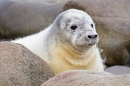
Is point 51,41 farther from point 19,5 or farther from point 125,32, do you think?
point 19,5

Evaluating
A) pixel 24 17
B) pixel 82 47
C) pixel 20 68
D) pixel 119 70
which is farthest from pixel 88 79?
pixel 24 17

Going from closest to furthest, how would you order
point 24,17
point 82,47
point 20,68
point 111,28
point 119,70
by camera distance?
point 20,68 → point 82,47 → point 119,70 → point 111,28 → point 24,17

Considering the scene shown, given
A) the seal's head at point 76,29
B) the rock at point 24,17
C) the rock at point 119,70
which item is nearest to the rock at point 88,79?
the seal's head at point 76,29

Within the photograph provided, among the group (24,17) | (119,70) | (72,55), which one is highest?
(24,17)

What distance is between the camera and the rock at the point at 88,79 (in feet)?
9.70

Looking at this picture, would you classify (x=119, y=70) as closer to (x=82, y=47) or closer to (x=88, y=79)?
(x=82, y=47)

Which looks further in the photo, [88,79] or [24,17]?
[24,17]

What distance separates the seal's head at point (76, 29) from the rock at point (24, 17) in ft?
11.2

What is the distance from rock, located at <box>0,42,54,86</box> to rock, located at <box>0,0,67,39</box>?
4.38m

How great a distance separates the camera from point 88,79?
313cm

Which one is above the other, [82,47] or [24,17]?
[24,17]

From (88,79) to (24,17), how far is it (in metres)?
5.84

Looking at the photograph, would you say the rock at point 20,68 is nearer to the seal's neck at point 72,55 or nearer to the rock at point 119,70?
the seal's neck at point 72,55

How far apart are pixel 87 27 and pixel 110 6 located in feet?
8.55
